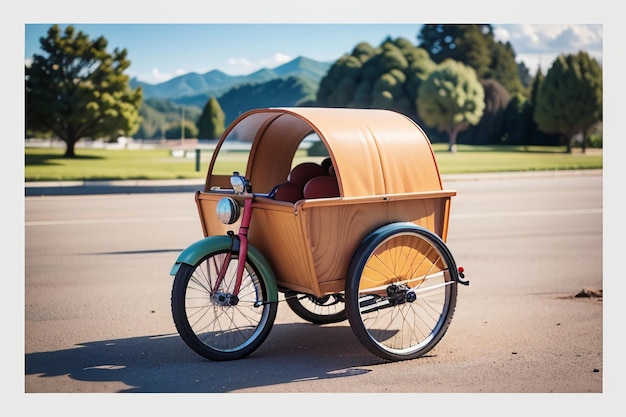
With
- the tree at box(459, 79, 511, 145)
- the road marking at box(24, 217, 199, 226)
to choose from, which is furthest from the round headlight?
the tree at box(459, 79, 511, 145)

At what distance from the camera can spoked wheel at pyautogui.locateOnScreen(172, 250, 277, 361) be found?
4613mm

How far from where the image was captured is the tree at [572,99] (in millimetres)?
21781

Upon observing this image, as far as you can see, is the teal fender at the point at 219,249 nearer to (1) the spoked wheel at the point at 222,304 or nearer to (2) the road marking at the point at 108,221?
(1) the spoked wheel at the point at 222,304

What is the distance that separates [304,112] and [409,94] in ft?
130

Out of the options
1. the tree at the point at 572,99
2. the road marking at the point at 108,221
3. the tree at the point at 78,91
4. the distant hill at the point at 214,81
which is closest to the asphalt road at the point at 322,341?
the road marking at the point at 108,221

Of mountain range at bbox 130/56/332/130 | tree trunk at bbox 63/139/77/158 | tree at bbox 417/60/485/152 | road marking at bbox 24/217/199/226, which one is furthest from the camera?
tree at bbox 417/60/485/152

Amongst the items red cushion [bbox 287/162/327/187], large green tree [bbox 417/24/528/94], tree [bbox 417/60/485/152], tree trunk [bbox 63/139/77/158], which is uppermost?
large green tree [bbox 417/24/528/94]

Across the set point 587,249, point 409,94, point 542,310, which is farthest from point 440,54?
point 542,310

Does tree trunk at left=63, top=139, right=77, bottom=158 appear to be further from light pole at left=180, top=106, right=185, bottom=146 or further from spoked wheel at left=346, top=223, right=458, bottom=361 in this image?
spoked wheel at left=346, top=223, right=458, bottom=361

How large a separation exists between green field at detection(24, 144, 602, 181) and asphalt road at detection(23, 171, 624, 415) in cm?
933
